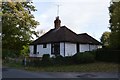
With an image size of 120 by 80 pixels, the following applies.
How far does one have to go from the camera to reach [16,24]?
34188 mm

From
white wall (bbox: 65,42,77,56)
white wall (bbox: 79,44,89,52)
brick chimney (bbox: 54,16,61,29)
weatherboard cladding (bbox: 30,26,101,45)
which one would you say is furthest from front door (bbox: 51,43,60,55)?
brick chimney (bbox: 54,16,61,29)

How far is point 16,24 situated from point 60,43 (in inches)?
376

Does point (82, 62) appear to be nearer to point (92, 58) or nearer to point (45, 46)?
point (92, 58)

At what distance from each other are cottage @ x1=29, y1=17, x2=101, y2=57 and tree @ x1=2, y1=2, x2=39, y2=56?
5961 millimetres

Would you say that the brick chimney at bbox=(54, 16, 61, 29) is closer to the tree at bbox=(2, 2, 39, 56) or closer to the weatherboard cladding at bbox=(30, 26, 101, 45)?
the weatherboard cladding at bbox=(30, 26, 101, 45)

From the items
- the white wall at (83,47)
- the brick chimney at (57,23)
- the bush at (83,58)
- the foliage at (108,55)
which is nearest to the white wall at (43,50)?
the brick chimney at (57,23)

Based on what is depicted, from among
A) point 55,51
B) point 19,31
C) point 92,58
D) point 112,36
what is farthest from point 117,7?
point 55,51

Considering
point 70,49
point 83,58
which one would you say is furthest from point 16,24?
point 70,49

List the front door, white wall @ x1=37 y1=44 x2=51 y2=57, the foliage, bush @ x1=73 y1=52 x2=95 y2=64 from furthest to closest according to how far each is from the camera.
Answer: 1. white wall @ x1=37 y1=44 x2=51 y2=57
2. the front door
3. the foliage
4. bush @ x1=73 y1=52 x2=95 y2=64

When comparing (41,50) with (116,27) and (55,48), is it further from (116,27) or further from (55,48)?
(116,27)

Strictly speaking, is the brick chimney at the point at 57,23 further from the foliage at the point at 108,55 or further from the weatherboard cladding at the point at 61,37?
the foliage at the point at 108,55

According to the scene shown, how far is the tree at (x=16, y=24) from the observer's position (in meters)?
33.6

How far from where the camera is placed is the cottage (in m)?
41.6

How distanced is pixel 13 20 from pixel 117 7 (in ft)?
42.8
